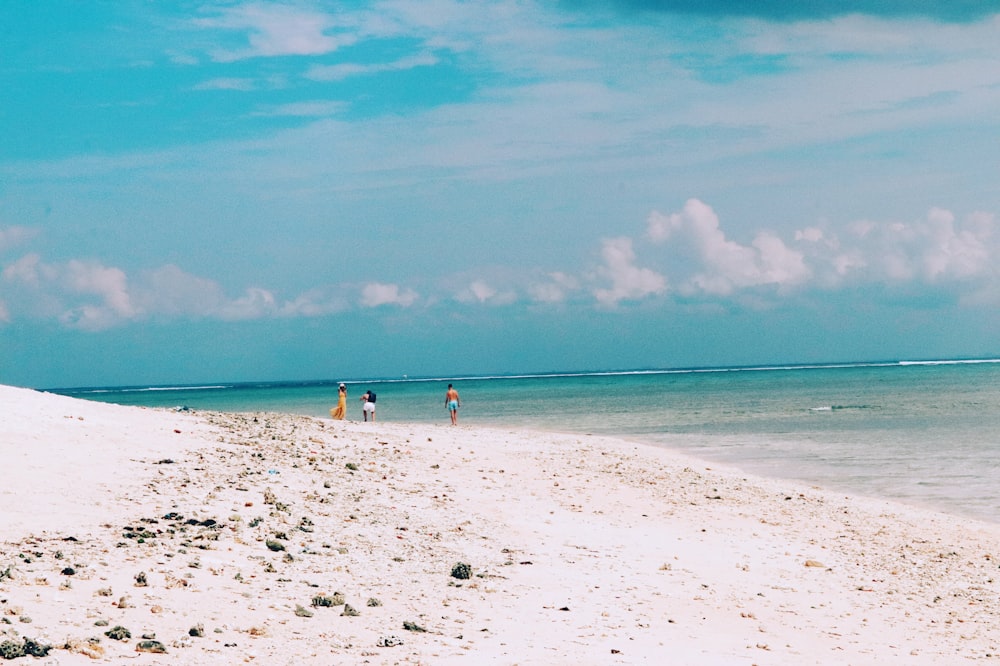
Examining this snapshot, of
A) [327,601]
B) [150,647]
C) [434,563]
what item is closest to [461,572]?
[434,563]

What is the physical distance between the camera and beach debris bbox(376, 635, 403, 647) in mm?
10029

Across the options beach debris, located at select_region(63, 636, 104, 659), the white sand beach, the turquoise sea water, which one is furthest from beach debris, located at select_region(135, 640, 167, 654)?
the turquoise sea water

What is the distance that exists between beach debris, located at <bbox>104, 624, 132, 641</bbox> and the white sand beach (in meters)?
0.04

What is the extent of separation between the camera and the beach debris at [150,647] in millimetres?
9102

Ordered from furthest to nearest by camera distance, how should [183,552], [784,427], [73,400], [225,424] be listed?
1. [784,427]
2. [225,424]
3. [73,400]
4. [183,552]

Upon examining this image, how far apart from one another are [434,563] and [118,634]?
522 cm

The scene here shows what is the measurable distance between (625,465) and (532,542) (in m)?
12.0

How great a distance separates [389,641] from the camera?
10094mm

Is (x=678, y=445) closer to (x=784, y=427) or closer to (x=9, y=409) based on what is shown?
(x=784, y=427)

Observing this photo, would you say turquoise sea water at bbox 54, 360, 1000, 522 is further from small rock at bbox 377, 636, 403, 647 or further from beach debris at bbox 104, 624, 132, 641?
beach debris at bbox 104, 624, 132, 641

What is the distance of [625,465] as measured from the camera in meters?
27.3

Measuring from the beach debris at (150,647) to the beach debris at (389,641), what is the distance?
209 centimetres

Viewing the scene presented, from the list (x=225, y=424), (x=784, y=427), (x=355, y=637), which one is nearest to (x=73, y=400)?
(x=225, y=424)

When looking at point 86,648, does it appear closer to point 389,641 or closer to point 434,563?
point 389,641
